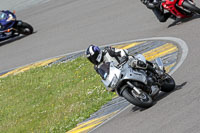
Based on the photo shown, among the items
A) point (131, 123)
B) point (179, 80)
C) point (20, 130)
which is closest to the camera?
point (131, 123)

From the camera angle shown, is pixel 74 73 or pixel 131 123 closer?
pixel 131 123

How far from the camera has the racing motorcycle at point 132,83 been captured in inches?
342

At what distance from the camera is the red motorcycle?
1375cm

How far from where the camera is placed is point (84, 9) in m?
20.3

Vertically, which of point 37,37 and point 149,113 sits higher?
point 149,113

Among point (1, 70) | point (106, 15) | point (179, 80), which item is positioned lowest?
point (1, 70)

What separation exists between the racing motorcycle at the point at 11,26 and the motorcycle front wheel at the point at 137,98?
11781 mm

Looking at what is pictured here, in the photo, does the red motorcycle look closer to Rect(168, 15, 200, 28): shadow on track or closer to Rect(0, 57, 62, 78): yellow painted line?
Rect(168, 15, 200, 28): shadow on track

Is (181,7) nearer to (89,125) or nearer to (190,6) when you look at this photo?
(190,6)

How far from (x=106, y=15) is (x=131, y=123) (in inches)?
409

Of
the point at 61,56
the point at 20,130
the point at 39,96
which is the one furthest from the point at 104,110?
the point at 61,56

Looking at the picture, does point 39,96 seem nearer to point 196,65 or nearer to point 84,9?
point 196,65

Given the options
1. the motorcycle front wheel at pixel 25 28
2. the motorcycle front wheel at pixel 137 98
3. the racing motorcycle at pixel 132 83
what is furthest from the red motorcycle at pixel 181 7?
the motorcycle front wheel at pixel 25 28

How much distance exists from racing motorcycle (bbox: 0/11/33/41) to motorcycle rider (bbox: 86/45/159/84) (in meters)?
11.3
